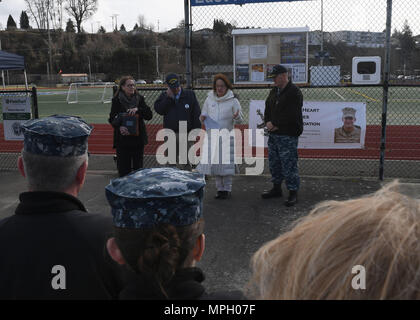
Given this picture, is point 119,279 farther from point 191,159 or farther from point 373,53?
point 373,53

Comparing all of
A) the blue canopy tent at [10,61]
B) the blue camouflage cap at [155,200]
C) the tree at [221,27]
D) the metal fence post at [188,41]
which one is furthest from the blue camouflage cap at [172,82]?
the blue canopy tent at [10,61]

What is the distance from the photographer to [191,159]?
707cm

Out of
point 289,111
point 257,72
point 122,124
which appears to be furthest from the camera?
point 257,72

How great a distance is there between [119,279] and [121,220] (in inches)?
16.9

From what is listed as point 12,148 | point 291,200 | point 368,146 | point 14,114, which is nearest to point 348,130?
point 291,200

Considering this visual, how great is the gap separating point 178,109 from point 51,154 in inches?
193

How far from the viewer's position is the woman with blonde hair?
21.1ft

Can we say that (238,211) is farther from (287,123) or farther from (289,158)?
(287,123)

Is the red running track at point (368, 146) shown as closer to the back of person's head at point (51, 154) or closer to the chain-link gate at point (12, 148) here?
the chain-link gate at point (12, 148)

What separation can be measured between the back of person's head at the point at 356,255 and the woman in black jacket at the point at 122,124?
5637mm

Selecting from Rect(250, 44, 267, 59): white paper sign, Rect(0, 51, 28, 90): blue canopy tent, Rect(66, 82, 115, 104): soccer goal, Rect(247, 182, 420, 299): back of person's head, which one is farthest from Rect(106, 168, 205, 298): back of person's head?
Rect(66, 82, 115, 104): soccer goal

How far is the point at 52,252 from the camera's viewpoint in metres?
1.60

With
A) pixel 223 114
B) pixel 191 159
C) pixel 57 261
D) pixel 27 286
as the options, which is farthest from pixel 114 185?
pixel 191 159

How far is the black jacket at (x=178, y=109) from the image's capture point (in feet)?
22.0
